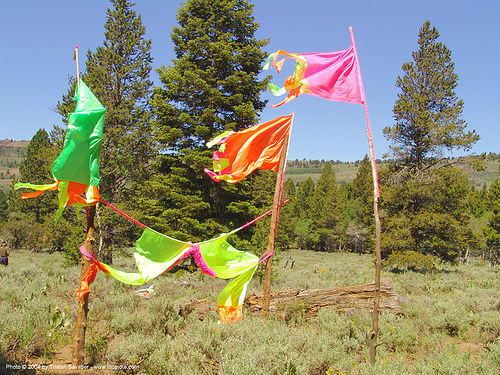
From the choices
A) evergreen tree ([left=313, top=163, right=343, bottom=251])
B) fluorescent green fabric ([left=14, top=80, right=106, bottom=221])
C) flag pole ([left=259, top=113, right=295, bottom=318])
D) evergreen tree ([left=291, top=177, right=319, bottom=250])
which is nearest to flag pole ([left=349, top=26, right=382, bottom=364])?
flag pole ([left=259, top=113, right=295, bottom=318])

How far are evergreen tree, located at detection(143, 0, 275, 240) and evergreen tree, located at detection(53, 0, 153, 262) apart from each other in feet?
11.2

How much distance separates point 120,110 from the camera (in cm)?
1752

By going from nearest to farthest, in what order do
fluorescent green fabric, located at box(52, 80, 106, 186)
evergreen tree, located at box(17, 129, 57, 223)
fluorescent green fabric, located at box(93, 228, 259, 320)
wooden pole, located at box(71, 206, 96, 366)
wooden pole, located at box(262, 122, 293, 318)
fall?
1. fluorescent green fabric, located at box(52, 80, 106, 186)
2. wooden pole, located at box(71, 206, 96, 366)
3. fluorescent green fabric, located at box(93, 228, 259, 320)
4. wooden pole, located at box(262, 122, 293, 318)
5. evergreen tree, located at box(17, 129, 57, 223)

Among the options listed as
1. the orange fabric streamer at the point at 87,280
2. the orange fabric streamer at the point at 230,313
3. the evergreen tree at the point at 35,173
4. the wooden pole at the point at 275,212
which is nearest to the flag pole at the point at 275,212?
the wooden pole at the point at 275,212

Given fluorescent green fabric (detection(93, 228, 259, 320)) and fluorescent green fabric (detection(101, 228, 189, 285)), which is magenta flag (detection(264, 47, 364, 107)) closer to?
fluorescent green fabric (detection(93, 228, 259, 320))

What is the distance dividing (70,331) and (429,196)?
17708 millimetres

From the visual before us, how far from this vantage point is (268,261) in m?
6.03

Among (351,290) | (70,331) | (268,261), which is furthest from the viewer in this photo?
(351,290)

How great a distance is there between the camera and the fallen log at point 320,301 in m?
8.10

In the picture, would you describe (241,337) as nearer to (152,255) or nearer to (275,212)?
(152,255)

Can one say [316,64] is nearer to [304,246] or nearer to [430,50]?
[430,50]

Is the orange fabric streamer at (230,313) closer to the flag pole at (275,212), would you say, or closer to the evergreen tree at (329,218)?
the flag pole at (275,212)

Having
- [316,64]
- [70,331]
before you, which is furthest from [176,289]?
[316,64]

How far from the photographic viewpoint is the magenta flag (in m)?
5.62
